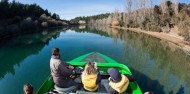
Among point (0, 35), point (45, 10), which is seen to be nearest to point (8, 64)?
point (0, 35)

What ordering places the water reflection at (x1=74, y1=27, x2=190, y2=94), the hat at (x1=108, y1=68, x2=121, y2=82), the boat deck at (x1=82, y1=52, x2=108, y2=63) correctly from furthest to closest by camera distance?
the boat deck at (x1=82, y1=52, x2=108, y2=63), the water reflection at (x1=74, y1=27, x2=190, y2=94), the hat at (x1=108, y1=68, x2=121, y2=82)

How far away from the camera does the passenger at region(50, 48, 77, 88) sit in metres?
6.98

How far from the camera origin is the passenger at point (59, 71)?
275 inches

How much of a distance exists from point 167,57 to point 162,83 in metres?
7.73

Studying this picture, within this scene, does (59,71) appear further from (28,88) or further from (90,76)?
(28,88)

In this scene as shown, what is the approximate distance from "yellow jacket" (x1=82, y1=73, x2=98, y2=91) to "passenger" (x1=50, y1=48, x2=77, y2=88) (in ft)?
1.52

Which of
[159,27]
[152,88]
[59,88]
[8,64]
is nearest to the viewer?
[59,88]

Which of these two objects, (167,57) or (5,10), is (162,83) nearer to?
(167,57)

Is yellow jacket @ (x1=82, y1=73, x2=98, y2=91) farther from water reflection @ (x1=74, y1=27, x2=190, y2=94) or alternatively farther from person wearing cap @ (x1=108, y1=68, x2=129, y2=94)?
water reflection @ (x1=74, y1=27, x2=190, y2=94)

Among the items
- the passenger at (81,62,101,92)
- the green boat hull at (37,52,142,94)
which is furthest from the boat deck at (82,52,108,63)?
the passenger at (81,62,101,92)

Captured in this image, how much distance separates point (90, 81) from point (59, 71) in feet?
2.88

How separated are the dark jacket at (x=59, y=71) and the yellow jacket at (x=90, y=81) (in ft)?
1.56

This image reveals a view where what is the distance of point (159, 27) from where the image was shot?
44719 millimetres

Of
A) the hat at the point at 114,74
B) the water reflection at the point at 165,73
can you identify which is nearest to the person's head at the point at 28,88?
the hat at the point at 114,74
